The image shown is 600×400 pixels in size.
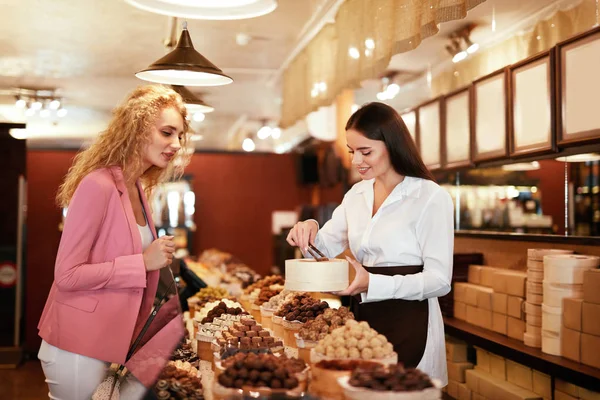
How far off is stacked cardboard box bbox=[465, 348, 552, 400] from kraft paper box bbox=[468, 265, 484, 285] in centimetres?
46

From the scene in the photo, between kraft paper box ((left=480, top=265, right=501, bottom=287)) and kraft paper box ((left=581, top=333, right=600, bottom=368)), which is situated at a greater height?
kraft paper box ((left=480, top=265, right=501, bottom=287))

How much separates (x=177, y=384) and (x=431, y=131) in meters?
4.22

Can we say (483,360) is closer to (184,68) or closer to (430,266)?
(430,266)

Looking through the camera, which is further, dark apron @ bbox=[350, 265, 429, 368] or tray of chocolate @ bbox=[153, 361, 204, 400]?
dark apron @ bbox=[350, 265, 429, 368]

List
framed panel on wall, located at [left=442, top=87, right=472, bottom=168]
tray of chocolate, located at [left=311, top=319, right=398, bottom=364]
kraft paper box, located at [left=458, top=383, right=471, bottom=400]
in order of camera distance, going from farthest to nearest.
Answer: framed panel on wall, located at [left=442, top=87, right=472, bottom=168], kraft paper box, located at [left=458, top=383, right=471, bottom=400], tray of chocolate, located at [left=311, top=319, right=398, bottom=364]

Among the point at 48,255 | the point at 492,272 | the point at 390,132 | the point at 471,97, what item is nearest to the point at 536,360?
the point at 492,272

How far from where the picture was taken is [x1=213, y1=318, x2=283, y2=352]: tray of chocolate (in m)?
2.48

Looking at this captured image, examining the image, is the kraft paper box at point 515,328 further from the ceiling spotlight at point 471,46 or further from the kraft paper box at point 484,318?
the ceiling spotlight at point 471,46

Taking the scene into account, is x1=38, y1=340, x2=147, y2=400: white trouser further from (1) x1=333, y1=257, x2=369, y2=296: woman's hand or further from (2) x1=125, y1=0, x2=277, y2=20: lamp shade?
(2) x1=125, y1=0, x2=277, y2=20: lamp shade

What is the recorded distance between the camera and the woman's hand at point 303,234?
2.91 metres

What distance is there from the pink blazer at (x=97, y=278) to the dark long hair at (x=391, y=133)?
95cm

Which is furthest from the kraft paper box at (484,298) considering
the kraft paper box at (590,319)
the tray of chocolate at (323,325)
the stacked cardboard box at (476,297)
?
the tray of chocolate at (323,325)

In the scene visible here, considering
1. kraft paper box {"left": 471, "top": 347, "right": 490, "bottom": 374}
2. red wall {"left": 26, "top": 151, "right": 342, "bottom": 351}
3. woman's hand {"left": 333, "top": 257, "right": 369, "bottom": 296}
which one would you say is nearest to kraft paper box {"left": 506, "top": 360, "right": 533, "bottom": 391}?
kraft paper box {"left": 471, "top": 347, "right": 490, "bottom": 374}

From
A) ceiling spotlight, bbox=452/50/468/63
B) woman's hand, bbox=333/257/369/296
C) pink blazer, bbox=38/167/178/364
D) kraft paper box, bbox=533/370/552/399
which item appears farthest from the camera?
ceiling spotlight, bbox=452/50/468/63
